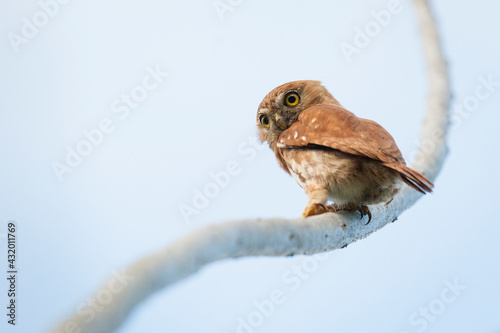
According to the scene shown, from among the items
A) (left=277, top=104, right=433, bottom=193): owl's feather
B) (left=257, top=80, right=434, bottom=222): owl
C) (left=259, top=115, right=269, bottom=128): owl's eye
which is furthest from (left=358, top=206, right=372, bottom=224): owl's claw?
(left=259, top=115, right=269, bottom=128): owl's eye

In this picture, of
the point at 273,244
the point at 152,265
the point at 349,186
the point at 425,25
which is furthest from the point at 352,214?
the point at 425,25

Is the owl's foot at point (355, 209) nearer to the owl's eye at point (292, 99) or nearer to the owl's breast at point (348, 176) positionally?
the owl's breast at point (348, 176)

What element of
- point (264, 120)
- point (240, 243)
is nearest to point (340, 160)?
point (264, 120)

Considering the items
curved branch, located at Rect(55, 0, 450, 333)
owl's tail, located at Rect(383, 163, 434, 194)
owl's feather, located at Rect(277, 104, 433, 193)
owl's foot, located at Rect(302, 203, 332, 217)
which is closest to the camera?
curved branch, located at Rect(55, 0, 450, 333)

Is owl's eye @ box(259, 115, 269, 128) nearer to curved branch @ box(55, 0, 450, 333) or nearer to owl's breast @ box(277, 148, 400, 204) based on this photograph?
owl's breast @ box(277, 148, 400, 204)

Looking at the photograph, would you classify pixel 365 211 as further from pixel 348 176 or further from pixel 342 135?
pixel 342 135

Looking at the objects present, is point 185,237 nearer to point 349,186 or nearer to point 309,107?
point 349,186

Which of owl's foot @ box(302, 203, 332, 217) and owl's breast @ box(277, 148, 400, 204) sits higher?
owl's breast @ box(277, 148, 400, 204)
